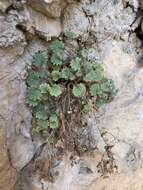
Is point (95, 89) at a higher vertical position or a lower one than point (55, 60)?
lower

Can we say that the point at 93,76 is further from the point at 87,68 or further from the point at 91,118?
the point at 91,118

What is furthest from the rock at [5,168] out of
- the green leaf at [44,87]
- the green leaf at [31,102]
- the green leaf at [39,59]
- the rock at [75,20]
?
the rock at [75,20]

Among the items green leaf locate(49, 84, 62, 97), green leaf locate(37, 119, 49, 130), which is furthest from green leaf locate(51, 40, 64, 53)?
green leaf locate(37, 119, 49, 130)

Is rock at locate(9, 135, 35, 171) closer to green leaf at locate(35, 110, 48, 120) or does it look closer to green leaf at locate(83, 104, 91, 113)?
green leaf at locate(35, 110, 48, 120)

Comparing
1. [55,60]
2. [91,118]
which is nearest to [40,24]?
[55,60]

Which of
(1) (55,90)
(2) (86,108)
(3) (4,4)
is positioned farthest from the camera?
(2) (86,108)

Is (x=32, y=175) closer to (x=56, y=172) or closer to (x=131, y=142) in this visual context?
(x=56, y=172)

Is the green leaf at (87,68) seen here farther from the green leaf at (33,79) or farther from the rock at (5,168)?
the rock at (5,168)

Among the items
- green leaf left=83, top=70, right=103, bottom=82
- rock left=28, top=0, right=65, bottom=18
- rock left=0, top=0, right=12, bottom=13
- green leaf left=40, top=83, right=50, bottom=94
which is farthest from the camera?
green leaf left=83, top=70, right=103, bottom=82
